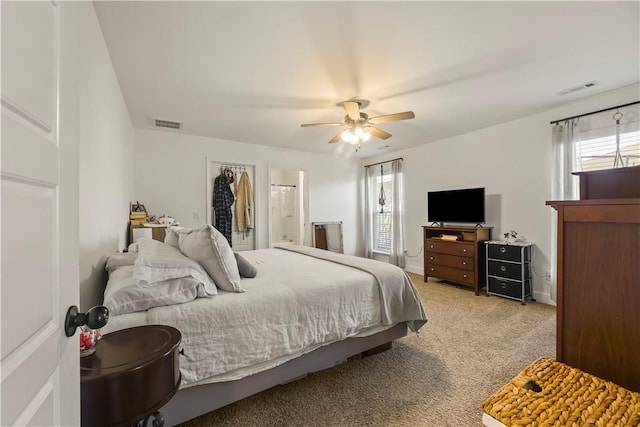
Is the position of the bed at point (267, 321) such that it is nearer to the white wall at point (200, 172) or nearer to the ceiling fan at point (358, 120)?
the ceiling fan at point (358, 120)

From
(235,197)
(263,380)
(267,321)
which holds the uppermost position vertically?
(235,197)

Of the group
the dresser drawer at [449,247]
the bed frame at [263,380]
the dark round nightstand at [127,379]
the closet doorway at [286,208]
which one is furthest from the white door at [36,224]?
the closet doorway at [286,208]

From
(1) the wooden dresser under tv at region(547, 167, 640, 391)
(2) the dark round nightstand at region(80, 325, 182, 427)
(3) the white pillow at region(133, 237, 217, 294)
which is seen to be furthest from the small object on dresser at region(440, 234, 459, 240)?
(2) the dark round nightstand at region(80, 325, 182, 427)

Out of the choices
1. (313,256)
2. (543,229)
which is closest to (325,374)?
(313,256)

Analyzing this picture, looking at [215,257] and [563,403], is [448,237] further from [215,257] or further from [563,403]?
[215,257]

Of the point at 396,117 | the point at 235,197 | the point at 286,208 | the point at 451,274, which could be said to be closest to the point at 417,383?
the point at 396,117

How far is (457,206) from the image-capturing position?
4355 mm

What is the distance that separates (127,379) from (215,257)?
88 cm

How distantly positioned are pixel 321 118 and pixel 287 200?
3.66m

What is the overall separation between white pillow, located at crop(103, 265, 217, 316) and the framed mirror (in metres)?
4.13

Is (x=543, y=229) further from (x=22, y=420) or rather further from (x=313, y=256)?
(x=22, y=420)

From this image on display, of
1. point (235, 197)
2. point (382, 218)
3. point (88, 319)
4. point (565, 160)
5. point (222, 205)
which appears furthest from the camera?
point (382, 218)

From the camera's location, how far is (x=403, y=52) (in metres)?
2.19

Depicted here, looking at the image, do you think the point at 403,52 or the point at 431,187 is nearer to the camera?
the point at 403,52
